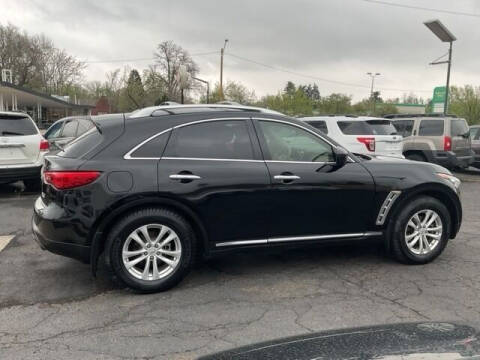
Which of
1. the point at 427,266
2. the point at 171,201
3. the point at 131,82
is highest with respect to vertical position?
the point at 131,82

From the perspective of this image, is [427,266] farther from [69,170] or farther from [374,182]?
[69,170]

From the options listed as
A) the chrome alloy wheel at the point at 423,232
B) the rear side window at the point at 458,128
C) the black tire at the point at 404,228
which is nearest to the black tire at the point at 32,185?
the black tire at the point at 404,228

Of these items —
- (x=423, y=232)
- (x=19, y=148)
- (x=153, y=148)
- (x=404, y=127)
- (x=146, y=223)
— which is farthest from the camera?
(x=404, y=127)

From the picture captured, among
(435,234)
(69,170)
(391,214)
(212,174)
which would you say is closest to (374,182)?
(391,214)

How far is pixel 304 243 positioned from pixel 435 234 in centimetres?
155

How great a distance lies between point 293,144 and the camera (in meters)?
4.64

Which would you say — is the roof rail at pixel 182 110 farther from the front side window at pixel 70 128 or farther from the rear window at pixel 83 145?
the front side window at pixel 70 128

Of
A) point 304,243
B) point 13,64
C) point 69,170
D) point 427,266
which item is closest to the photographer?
point 69,170

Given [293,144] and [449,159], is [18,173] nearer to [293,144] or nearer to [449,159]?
[293,144]

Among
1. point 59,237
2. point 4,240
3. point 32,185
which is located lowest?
point 4,240

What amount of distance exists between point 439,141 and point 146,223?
10547 millimetres

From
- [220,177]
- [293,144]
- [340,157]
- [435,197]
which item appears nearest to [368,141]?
[435,197]

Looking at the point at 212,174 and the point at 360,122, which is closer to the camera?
the point at 212,174

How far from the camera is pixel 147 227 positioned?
13.4ft
